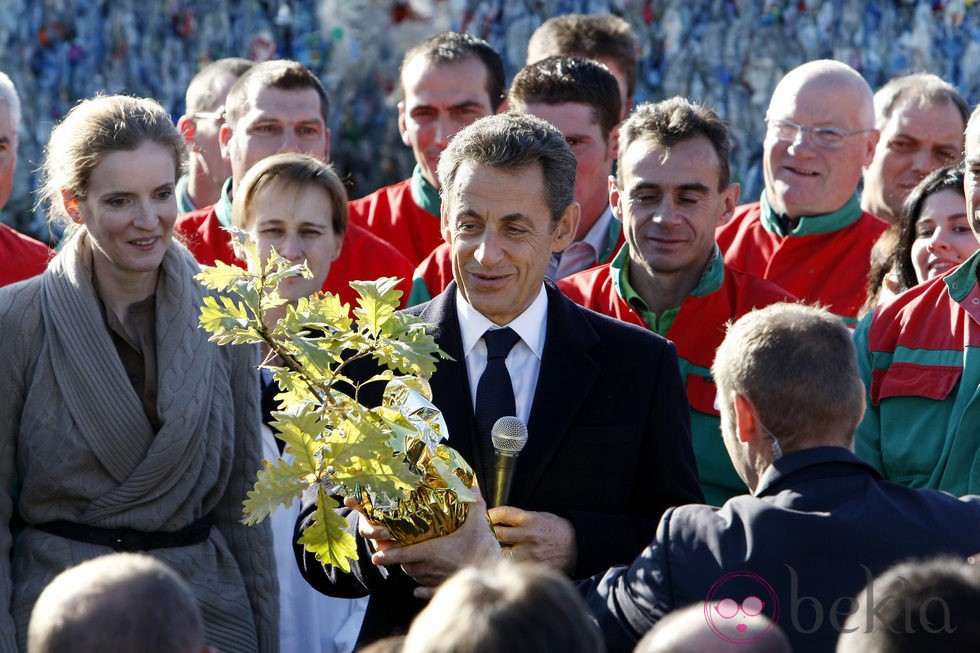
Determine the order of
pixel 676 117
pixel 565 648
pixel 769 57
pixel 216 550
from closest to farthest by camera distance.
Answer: pixel 565 648
pixel 216 550
pixel 676 117
pixel 769 57

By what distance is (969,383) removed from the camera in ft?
12.6

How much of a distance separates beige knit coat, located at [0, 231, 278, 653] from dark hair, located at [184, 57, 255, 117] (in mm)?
2997

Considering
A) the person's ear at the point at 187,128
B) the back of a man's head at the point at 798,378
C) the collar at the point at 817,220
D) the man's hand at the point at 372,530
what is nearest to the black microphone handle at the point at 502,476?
the man's hand at the point at 372,530

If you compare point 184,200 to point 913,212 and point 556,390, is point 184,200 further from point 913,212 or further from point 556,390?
point 556,390

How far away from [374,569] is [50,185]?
65.8 inches

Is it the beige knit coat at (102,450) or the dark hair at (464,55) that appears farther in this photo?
the dark hair at (464,55)

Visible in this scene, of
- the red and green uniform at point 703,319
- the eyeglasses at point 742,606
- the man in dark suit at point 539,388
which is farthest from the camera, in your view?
the red and green uniform at point 703,319

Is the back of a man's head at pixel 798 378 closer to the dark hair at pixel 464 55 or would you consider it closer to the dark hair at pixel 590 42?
the dark hair at pixel 464 55

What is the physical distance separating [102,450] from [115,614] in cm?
169

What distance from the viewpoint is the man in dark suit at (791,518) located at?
2693 mm

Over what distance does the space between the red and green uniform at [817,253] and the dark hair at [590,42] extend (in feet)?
3.76

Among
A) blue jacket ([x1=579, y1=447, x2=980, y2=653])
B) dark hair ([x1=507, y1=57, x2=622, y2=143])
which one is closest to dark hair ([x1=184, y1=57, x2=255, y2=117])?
dark hair ([x1=507, y1=57, x2=622, y2=143])

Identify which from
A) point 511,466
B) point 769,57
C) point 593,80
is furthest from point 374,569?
point 769,57

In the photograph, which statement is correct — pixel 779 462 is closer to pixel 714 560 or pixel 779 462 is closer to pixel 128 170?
pixel 714 560
